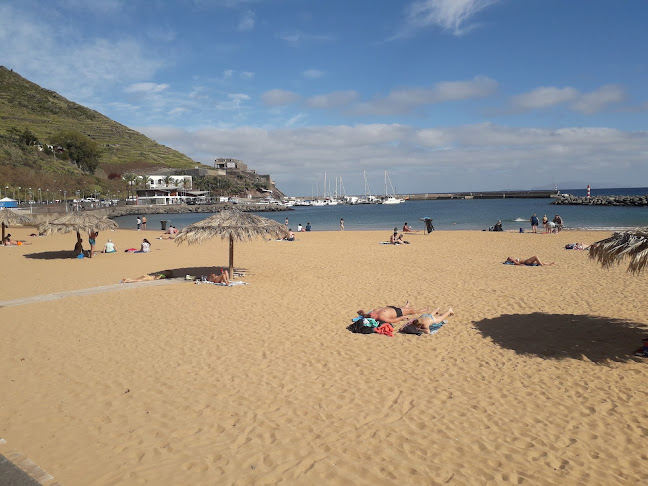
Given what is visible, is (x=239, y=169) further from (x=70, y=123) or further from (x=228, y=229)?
(x=228, y=229)

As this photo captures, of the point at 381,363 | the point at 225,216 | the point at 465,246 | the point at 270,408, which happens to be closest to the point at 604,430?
the point at 381,363

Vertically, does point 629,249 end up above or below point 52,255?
above

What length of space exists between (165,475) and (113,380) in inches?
97.7

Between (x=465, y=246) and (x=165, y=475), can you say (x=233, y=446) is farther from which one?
(x=465, y=246)

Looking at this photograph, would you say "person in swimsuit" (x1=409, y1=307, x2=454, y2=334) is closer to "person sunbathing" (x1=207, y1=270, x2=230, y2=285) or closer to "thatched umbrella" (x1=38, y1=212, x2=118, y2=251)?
"person sunbathing" (x1=207, y1=270, x2=230, y2=285)

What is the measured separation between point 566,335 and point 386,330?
2991 mm

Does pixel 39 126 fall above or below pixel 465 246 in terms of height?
above

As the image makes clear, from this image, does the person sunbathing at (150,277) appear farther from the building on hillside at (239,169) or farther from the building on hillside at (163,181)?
the building on hillside at (239,169)

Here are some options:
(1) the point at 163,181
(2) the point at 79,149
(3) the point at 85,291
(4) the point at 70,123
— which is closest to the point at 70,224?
(3) the point at 85,291

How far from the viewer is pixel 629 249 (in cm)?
605

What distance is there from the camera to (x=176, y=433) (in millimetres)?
4395

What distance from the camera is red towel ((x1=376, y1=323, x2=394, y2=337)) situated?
7.45 meters

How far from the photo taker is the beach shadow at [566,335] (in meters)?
6.35

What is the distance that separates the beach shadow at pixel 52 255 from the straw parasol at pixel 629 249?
18.2 m
